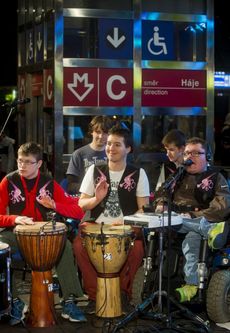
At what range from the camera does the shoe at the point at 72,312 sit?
5270mm

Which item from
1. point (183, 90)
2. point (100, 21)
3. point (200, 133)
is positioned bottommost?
point (200, 133)

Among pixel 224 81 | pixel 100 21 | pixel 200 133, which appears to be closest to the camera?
pixel 100 21

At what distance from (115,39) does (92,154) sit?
6.06ft

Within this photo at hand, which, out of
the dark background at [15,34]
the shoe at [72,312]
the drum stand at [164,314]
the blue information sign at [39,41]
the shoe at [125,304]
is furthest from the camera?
the dark background at [15,34]

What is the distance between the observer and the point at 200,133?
28.4ft

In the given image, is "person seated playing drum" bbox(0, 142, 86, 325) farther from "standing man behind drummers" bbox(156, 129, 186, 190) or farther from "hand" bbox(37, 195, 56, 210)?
"standing man behind drummers" bbox(156, 129, 186, 190)

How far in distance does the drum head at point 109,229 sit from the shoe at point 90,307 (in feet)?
2.28

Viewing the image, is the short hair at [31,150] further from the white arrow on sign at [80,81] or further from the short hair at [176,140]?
the white arrow on sign at [80,81]

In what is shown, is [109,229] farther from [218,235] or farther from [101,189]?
[218,235]

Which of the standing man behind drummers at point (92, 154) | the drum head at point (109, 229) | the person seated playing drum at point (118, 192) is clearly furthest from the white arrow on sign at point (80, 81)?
the drum head at point (109, 229)

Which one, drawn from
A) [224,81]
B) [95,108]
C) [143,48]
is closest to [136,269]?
[95,108]

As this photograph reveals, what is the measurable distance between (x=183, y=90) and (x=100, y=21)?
4.38 feet

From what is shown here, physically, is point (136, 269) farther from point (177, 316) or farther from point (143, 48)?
point (143, 48)

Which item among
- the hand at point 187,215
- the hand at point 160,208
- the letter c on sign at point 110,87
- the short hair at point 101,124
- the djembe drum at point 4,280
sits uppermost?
the letter c on sign at point 110,87
